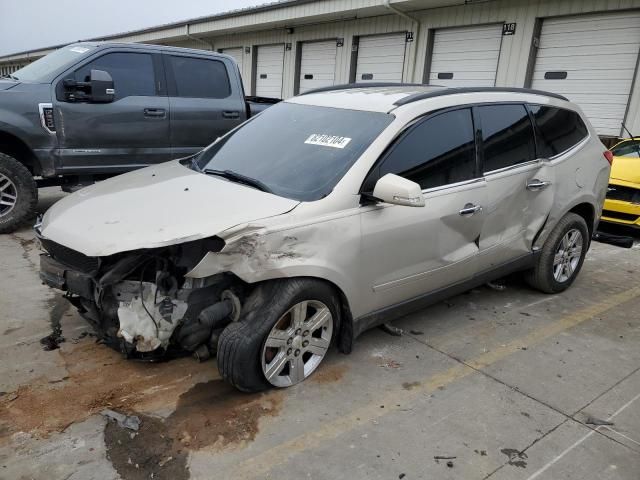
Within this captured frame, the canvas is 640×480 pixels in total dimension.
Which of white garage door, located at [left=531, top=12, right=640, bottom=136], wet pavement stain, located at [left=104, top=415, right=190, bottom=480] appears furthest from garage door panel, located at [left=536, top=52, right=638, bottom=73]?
wet pavement stain, located at [left=104, top=415, right=190, bottom=480]

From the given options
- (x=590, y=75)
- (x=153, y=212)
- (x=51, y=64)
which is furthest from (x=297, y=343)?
(x=590, y=75)

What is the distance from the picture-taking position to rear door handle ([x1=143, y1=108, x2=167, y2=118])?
6.16 meters

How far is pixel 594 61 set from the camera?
945cm

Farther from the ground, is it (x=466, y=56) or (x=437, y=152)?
(x=466, y=56)

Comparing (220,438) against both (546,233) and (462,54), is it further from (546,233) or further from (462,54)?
(462,54)

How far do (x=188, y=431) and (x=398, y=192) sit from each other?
5.49ft

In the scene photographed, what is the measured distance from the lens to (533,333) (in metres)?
4.01

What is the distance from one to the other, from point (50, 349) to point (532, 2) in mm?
10305

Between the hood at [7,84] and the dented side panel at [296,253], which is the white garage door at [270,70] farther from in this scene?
the dented side panel at [296,253]

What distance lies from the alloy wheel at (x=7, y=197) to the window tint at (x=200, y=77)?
2175 mm

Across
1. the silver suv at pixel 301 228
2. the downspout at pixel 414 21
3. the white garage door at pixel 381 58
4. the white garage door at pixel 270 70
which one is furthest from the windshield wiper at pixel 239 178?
the white garage door at pixel 270 70

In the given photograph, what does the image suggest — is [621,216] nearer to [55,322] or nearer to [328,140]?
[328,140]

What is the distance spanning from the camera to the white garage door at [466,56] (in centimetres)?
1090

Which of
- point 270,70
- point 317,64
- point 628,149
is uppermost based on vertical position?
point 317,64
